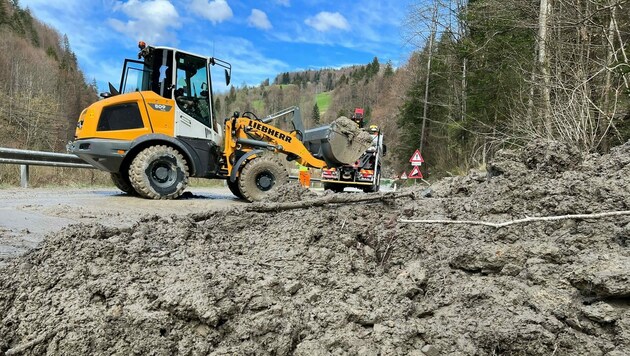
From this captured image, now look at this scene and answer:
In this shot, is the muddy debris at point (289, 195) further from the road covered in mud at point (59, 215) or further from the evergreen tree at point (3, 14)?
the evergreen tree at point (3, 14)

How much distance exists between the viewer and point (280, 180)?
9.07m

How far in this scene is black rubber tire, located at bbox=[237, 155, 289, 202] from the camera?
345 inches

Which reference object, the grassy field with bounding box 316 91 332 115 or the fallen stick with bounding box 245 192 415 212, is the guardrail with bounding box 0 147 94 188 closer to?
the fallen stick with bounding box 245 192 415 212

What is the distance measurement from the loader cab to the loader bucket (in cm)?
290

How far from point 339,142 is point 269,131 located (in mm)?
2189

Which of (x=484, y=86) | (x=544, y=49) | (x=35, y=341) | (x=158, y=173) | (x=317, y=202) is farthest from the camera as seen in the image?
(x=484, y=86)

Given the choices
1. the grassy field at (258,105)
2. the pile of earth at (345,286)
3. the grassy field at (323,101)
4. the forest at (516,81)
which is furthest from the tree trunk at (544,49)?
the grassy field at (258,105)

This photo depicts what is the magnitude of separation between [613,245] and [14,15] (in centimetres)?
10041

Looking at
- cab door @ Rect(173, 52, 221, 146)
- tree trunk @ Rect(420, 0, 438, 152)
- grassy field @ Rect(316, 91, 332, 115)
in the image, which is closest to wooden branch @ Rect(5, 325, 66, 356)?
cab door @ Rect(173, 52, 221, 146)

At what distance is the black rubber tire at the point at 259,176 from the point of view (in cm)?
876

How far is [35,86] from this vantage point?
2435 inches

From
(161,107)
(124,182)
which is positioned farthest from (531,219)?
(124,182)

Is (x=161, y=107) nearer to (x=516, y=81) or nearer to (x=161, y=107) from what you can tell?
(x=161, y=107)

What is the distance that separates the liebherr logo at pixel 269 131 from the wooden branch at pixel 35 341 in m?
7.82
